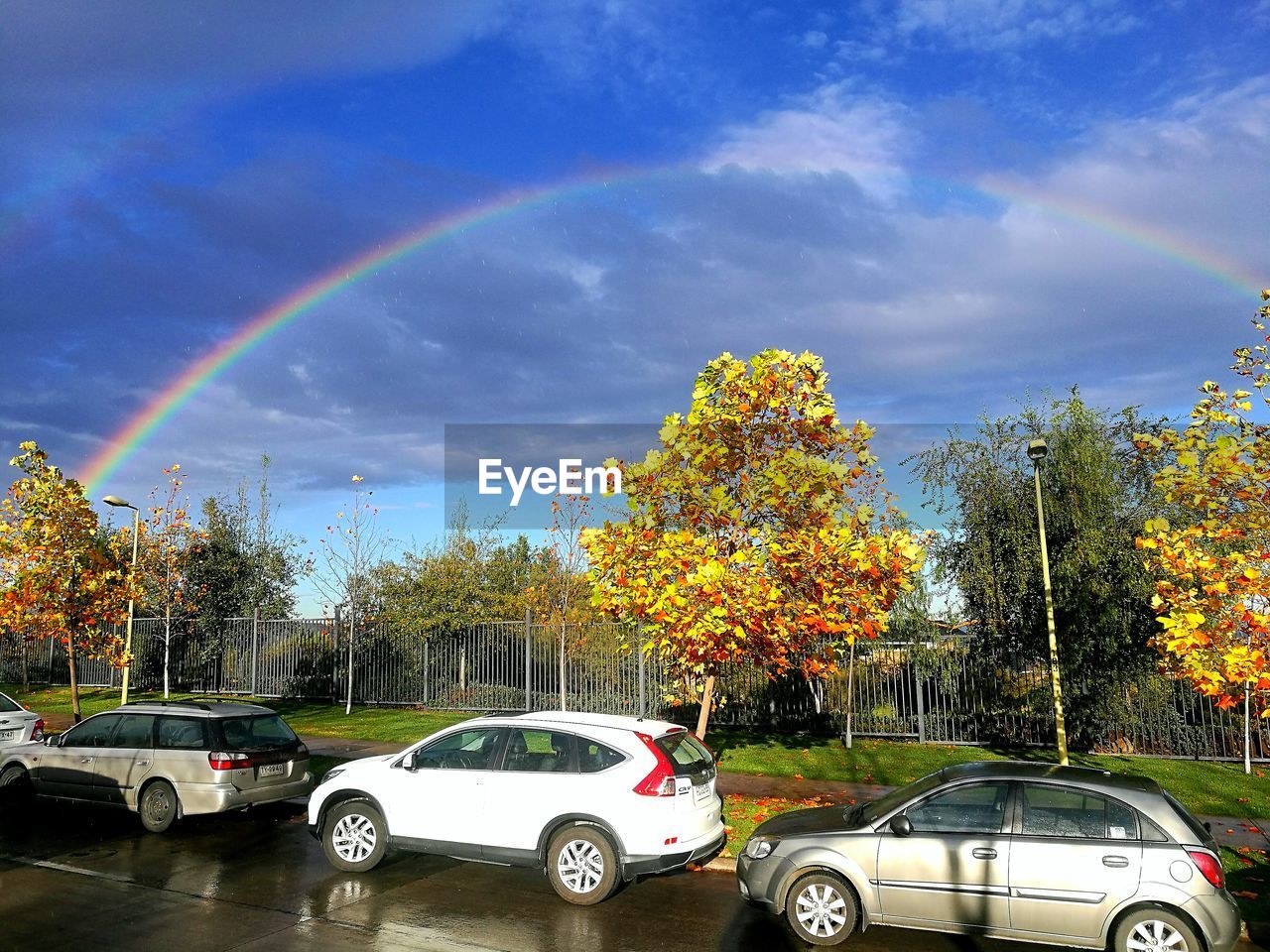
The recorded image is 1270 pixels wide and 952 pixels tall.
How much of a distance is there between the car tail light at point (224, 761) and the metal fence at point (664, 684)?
6.42m

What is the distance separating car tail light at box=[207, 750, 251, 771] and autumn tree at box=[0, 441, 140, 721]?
1111 cm

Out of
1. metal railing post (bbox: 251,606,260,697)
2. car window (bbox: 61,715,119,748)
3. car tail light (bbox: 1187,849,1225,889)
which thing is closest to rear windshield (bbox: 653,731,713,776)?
car tail light (bbox: 1187,849,1225,889)

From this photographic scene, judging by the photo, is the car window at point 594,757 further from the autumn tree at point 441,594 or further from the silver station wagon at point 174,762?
the autumn tree at point 441,594

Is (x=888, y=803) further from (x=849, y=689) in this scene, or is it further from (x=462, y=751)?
(x=849, y=689)

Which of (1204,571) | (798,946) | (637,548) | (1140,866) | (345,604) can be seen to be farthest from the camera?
(345,604)

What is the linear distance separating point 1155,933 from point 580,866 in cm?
464

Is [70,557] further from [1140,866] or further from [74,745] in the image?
[1140,866]

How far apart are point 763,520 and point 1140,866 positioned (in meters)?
6.27

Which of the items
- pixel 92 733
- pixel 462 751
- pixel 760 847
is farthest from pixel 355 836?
pixel 92 733

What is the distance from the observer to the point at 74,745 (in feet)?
38.6

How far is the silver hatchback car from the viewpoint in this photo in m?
6.32

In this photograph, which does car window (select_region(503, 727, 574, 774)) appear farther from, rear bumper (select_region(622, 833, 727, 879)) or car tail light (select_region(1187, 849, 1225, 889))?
car tail light (select_region(1187, 849, 1225, 889))

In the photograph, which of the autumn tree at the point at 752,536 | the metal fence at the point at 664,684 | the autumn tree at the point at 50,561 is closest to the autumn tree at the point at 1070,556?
the metal fence at the point at 664,684

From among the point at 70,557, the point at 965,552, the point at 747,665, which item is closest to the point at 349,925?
the point at 747,665
